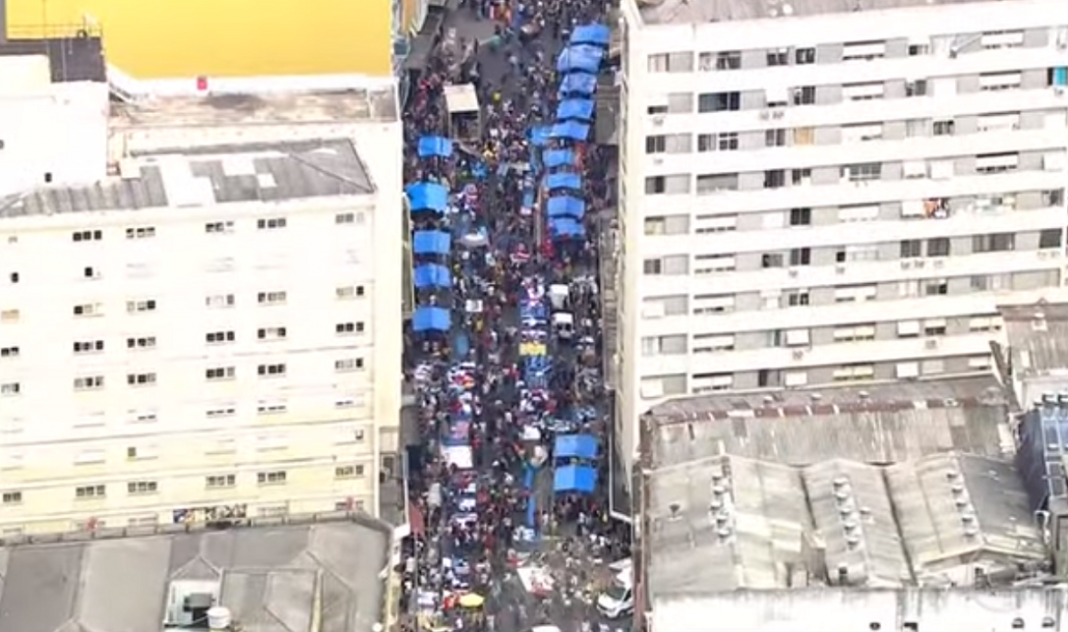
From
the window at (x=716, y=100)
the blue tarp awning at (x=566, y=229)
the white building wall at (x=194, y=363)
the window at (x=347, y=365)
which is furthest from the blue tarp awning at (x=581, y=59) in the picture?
the window at (x=347, y=365)

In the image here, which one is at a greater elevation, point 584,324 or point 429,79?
point 429,79

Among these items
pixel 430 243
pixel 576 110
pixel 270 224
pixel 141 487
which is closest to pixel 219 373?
pixel 141 487

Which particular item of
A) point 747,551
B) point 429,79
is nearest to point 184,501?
point 747,551

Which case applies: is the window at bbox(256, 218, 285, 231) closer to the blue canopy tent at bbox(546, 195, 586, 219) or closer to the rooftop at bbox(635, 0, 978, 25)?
the rooftop at bbox(635, 0, 978, 25)

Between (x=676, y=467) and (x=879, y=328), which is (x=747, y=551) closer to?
(x=676, y=467)

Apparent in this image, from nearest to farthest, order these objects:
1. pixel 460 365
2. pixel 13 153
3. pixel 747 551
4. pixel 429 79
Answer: pixel 747 551
pixel 13 153
pixel 460 365
pixel 429 79

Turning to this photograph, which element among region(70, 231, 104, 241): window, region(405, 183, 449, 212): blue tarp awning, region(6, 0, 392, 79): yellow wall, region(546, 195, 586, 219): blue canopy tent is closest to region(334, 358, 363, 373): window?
region(70, 231, 104, 241): window

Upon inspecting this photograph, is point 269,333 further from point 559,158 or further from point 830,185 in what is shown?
point 559,158
